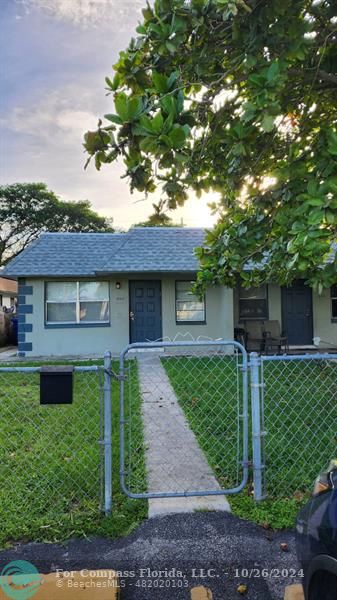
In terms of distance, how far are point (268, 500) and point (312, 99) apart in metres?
4.59

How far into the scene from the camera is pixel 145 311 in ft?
42.4

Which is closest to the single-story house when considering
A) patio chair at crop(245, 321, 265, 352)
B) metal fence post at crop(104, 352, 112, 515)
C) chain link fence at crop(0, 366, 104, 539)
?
patio chair at crop(245, 321, 265, 352)

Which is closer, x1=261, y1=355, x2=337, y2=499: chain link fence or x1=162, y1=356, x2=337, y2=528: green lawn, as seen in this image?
x1=162, y1=356, x2=337, y2=528: green lawn

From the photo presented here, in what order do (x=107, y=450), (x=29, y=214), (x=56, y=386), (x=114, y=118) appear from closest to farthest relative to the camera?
(x=114, y=118) < (x=56, y=386) < (x=107, y=450) < (x=29, y=214)

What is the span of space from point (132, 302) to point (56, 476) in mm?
9210

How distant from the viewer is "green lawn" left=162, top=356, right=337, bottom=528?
3.42 meters

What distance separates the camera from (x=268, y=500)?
11.2ft

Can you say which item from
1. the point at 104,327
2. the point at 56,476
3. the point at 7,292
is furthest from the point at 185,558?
the point at 7,292

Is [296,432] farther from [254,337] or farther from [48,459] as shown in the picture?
[254,337]

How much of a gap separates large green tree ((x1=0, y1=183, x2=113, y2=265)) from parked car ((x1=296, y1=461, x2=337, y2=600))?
2948 cm

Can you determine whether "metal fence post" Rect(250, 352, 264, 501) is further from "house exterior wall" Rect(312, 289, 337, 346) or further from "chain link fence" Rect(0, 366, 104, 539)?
"house exterior wall" Rect(312, 289, 337, 346)

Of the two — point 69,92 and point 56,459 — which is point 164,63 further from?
point 69,92

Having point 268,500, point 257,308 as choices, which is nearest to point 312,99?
point 268,500

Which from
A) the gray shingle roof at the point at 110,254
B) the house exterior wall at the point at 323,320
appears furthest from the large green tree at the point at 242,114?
the house exterior wall at the point at 323,320
